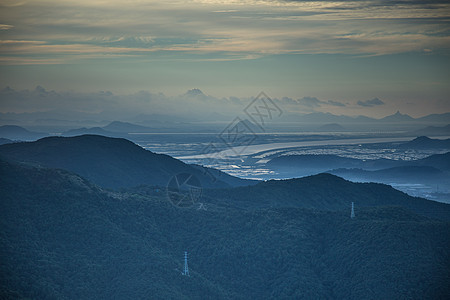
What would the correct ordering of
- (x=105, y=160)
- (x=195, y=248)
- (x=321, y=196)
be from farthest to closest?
1. (x=105, y=160)
2. (x=321, y=196)
3. (x=195, y=248)

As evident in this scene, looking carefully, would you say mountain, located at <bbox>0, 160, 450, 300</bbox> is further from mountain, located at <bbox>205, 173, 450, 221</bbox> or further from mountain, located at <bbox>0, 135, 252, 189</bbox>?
mountain, located at <bbox>0, 135, 252, 189</bbox>

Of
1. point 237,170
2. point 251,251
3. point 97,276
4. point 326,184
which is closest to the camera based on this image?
point 97,276

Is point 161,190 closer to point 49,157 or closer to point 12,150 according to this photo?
point 49,157

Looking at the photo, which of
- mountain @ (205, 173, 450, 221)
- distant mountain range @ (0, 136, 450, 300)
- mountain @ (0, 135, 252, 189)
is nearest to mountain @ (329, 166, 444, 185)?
mountain @ (205, 173, 450, 221)

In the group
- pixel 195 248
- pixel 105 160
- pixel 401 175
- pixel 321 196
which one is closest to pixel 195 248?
pixel 195 248

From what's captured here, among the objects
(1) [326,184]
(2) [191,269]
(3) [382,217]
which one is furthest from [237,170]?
(2) [191,269]

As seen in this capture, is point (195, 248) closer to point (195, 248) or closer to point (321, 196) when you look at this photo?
point (195, 248)
